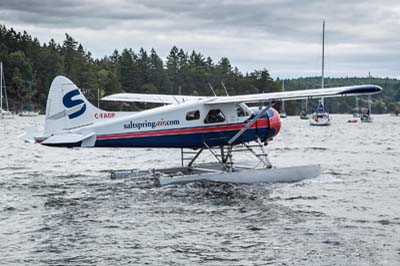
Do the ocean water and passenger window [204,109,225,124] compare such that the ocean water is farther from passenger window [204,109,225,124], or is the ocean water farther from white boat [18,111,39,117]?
white boat [18,111,39,117]

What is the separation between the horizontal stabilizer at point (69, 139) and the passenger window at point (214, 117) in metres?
3.00

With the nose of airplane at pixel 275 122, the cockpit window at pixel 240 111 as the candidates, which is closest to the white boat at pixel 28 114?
the nose of airplane at pixel 275 122

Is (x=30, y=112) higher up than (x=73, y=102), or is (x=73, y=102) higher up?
(x=30, y=112)

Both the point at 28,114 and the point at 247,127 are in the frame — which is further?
the point at 28,114

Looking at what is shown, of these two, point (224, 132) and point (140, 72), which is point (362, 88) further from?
point (140, 72)

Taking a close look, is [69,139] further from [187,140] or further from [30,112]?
[30,112]

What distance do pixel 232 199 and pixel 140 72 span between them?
348ft

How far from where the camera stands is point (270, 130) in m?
17.0

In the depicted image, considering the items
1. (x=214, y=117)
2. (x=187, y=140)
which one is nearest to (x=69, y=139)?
(x=187, y=140)

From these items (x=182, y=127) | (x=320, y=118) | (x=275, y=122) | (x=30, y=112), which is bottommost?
(x=182, y=127)

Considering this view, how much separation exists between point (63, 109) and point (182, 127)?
294cm

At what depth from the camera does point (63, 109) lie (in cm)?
1526

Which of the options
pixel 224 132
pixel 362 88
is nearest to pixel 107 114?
pixel 224 132

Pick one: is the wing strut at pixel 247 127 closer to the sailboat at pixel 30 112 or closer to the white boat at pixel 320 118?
the white boat at pixel 320 118
